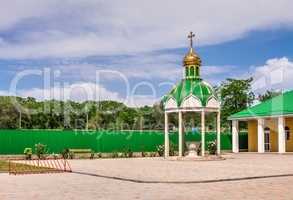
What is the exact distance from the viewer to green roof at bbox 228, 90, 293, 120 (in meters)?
37.9

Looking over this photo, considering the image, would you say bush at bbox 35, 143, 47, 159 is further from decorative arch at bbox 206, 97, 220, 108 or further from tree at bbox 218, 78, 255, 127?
tree at bbox 218, 78, 255, 127

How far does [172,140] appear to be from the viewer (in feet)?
129

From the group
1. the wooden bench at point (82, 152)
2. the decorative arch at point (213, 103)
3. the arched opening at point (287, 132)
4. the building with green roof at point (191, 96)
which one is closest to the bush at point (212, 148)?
the building with green roof at point (191, 96)

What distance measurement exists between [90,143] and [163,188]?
23.5 metres

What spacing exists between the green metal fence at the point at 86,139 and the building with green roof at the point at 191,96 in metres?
6.74

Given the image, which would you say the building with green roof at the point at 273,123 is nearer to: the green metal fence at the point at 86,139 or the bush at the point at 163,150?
the green metal fence at the point at 86,139

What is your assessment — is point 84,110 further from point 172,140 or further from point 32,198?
point 32,198

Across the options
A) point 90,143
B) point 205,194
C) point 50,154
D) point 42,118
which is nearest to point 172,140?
point 90,143

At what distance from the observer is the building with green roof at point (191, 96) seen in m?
29.9

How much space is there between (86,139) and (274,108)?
14.7 m

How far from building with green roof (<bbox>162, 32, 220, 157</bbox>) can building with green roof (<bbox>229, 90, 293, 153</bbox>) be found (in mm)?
8712

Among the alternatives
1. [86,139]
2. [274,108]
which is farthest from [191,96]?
[274,108]

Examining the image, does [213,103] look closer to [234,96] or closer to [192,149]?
[192,149]

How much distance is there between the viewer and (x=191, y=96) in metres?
29.9
